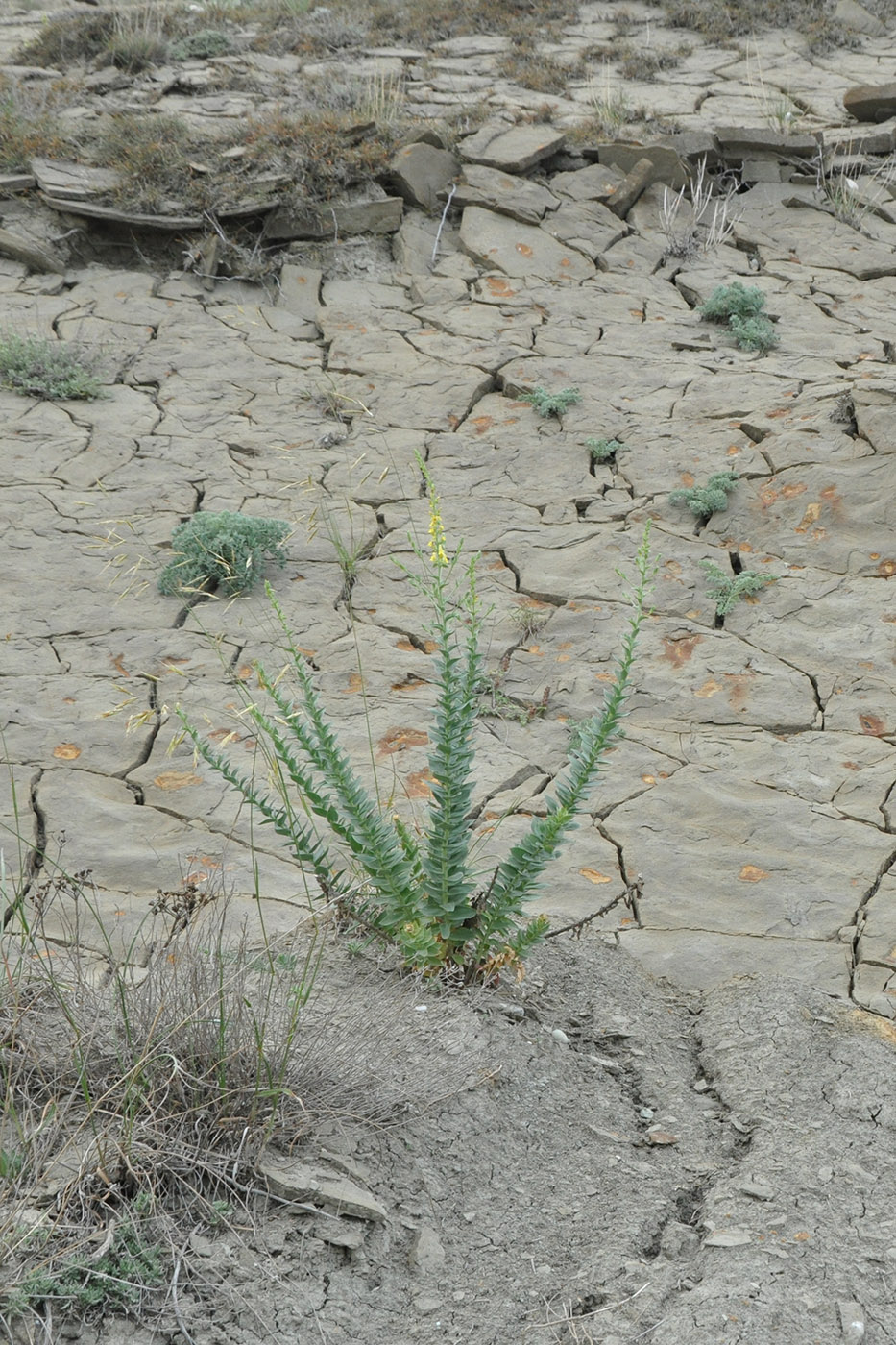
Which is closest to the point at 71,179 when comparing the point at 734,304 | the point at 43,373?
the point at 43,373

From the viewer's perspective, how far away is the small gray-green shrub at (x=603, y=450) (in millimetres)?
5426

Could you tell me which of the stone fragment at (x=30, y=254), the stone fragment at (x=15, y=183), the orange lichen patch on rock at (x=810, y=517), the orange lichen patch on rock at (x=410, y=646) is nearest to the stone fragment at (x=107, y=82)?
the stone fragment at (x=15, y=183)

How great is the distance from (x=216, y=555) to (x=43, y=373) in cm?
194

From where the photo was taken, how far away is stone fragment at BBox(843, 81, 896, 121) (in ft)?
26.5

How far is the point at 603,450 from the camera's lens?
543cm

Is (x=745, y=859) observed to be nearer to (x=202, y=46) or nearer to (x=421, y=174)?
(x=421, y=174)

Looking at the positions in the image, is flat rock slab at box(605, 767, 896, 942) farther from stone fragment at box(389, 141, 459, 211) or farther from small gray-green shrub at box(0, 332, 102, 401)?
stone fragment at box(389, 141, 459, 211)

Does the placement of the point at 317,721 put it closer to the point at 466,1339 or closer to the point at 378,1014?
the point at 378,1014

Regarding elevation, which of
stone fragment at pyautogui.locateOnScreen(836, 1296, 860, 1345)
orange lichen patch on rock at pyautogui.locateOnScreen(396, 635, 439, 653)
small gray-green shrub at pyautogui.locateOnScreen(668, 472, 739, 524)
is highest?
stone fragment at pyautogui.locateOnScreen(836, 1296, 860, 1345)

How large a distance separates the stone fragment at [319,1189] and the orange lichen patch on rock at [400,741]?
180cm

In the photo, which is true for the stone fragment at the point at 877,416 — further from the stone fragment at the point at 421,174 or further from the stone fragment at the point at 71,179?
the stone fragment at the point at 71,179

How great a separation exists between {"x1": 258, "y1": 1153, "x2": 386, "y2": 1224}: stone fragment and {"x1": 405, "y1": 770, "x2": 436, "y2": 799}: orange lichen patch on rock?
156cm

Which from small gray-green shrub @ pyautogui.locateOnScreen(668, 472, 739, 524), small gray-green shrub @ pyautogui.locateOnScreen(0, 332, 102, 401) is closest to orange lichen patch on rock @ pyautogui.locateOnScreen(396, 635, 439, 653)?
small gray-green shrub @ pyautogui.locateOnScreen(668, 472, 739, 524)

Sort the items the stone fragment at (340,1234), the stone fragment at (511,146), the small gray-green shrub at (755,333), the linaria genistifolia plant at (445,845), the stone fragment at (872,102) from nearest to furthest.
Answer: the stone fragment at (340,1234), the linaria genistifolia plant at (445,845), the small gray-green shrub at (755,333), the stone fragment at (511,146), the stone fragment at (872,102)
